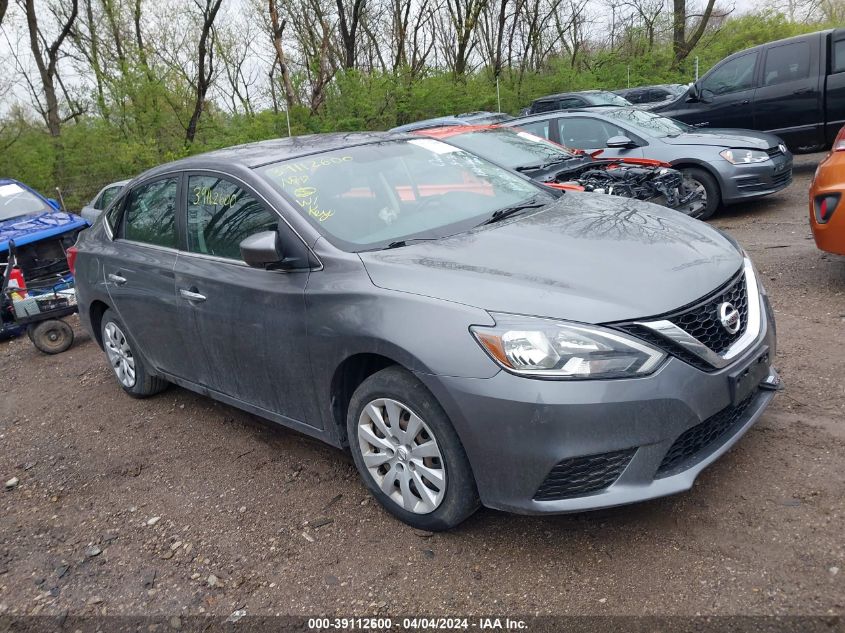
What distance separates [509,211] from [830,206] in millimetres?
2615

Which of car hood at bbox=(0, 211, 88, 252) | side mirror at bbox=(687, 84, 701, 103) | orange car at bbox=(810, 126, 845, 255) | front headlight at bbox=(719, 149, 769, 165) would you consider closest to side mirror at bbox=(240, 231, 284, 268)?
orange car at bbox=(810, 126, 845, 255)

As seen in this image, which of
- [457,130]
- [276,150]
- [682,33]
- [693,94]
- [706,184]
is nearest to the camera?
[276,150]

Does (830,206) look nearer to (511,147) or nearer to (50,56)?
(511,147)

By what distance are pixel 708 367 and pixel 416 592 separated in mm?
1427

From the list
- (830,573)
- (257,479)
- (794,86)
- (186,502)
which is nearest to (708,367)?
(830,573)

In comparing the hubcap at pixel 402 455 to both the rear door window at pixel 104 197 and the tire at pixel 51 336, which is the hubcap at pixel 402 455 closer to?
the tire at pixel 51 336

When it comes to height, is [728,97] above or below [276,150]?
below

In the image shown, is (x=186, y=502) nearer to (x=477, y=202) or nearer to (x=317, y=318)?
(x=317, y=318)

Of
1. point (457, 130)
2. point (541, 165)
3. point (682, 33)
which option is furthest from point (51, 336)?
point (682, 33)

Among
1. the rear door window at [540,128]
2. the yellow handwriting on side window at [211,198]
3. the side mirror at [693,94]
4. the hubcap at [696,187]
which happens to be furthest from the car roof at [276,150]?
the side mirror at [693,94]

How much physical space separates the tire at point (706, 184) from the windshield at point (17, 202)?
27.0 feet

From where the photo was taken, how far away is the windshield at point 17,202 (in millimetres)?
9117

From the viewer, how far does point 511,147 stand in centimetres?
787

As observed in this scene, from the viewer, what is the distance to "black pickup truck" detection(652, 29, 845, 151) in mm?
9898
